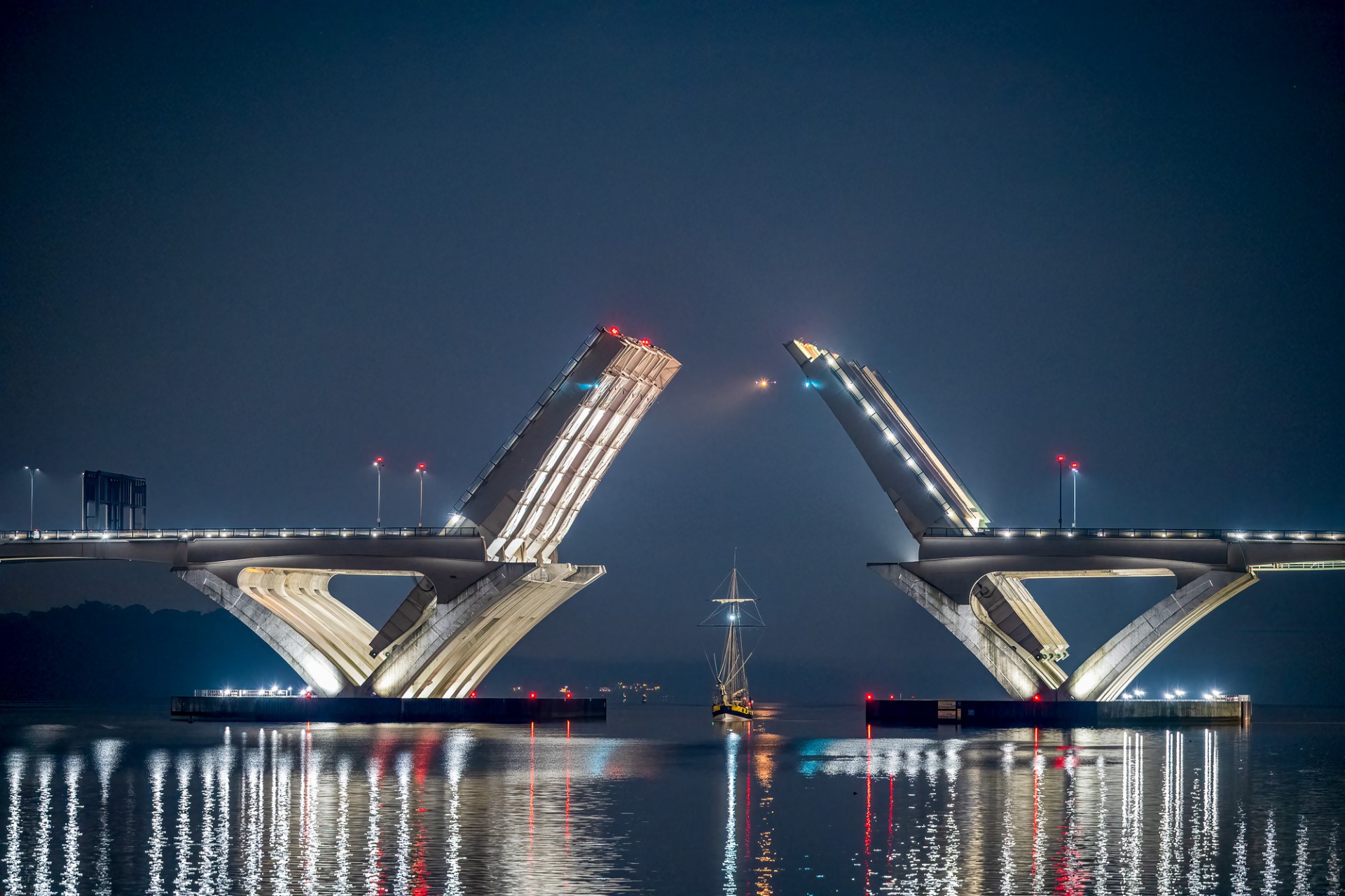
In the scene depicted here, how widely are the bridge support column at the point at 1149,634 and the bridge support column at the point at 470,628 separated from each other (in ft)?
78.5

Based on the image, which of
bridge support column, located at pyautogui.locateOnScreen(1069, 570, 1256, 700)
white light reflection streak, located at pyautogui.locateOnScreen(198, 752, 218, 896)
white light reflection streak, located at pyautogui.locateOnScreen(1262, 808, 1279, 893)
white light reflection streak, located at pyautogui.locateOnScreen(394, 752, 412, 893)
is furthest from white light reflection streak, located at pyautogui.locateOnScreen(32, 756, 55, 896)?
bridge support column, located at pyautogui.locateOnScreen(1069, 570, 1256, 700)

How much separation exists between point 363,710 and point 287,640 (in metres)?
4.70

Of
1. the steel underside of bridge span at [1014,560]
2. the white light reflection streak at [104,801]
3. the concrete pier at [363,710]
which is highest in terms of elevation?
the steel underside of bridge span at [1014,560]

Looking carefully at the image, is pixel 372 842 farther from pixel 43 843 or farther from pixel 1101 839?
pixel 1101 839

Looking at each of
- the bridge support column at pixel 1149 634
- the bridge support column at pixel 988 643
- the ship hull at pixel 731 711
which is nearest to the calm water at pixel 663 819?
the bridge support column at pixel 1149 634

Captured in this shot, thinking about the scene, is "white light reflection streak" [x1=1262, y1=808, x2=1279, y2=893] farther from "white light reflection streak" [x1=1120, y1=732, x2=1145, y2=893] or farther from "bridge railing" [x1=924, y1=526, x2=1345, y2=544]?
"bridge railing" [x1=924, y1=526, x2=1345, y2=544]

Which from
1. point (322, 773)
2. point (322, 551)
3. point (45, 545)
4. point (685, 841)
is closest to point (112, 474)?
point (45, 545)

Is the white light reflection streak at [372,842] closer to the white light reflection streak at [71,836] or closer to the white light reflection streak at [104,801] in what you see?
the white light reflection streak at [104,801]

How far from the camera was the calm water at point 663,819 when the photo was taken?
24656 millimetres

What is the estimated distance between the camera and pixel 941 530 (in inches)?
2766

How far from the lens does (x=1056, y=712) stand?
7000 centimetres

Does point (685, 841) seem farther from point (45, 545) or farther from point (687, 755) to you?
point (45, 545)

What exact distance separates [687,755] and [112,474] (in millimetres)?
43371

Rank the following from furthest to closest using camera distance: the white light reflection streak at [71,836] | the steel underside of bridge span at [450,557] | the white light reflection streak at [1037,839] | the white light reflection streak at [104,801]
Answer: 1. the steel underside of bridge span at [450,557]
2. the white light reflection streak at [1037,839]
3. the white light reflection streak at [104,801]
4. the white light reflection streak at [71,836]
